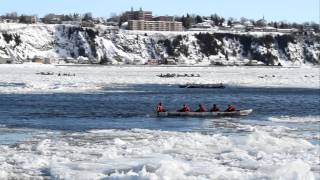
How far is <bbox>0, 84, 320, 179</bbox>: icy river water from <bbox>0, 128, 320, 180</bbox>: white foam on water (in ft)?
0.11

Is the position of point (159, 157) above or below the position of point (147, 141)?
above

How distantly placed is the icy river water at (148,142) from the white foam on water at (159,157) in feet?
0.11

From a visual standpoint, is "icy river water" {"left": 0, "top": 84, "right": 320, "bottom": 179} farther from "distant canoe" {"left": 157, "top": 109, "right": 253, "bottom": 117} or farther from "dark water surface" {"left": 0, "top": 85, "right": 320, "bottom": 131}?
"distant canoe" {"left": 157, "top": 109, "right": 253, "bottom": 117}

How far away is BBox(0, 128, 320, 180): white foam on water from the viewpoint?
2166cm

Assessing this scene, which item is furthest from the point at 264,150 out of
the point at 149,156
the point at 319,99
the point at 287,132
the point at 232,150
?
the point at 319,99

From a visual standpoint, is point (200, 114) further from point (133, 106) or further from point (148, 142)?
point (148, 142)

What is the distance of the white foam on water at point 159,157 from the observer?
21.7 m

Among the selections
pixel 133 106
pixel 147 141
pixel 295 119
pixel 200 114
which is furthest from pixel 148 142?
pixel 133 106

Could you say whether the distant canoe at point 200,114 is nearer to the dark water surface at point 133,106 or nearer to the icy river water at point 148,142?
the dark water surface at point 133,106

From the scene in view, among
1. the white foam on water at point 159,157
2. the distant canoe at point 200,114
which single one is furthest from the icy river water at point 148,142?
the distant canoe at point 200,114

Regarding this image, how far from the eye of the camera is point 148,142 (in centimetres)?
2925

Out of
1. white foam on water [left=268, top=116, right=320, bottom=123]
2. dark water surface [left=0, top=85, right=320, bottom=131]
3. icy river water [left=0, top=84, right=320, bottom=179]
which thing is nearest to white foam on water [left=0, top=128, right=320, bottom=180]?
icy river water [left=0, top=84, right=320, bottom=179]

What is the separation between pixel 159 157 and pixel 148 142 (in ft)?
14.1

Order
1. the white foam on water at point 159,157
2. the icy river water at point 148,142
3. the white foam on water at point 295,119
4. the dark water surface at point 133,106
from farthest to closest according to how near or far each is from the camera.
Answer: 1. the white foam on water at point 295,119
2. the dark water surface at point 133,106
3. the icy river water at point 148,142
4. the white foam on water at point 159,157
